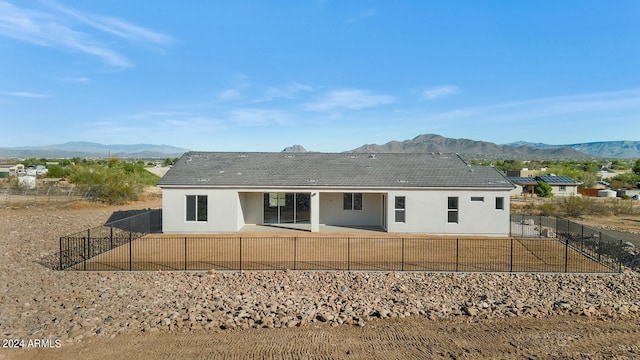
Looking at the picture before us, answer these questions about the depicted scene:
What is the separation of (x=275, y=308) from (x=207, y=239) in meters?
10.7

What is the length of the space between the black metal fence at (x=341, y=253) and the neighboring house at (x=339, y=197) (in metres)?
1.56

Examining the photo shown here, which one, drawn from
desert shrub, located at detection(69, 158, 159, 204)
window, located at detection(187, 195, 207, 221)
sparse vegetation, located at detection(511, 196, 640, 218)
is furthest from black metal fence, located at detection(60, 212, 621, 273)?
desert shrub, located at detection(69, 158, 159, 204)

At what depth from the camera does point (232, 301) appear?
13.6 metres

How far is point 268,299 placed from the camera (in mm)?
13992

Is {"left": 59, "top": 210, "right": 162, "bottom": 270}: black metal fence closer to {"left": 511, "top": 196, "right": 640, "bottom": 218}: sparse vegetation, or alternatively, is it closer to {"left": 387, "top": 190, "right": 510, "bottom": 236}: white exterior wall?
{"left": 387, "top": 190, "right": 510, "bottom": 236}: white exterior wall

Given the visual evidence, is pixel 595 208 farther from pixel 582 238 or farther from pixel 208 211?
pixel 208 211

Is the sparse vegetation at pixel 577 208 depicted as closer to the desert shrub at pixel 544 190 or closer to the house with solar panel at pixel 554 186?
the desert shrub at pixel 544 190

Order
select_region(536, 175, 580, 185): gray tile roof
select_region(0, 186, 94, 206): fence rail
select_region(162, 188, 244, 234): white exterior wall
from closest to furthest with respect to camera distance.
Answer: select_region(162, 188, 244, 234): white exterior wall
select_region(0, 186, 94, 206): fence rail
select_region(536, 175, 580, 185): gray tile roof

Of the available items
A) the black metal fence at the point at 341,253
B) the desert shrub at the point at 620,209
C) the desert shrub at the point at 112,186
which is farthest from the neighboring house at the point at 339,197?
the desert shrub at the point at 620,209

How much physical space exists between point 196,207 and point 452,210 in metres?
14.1

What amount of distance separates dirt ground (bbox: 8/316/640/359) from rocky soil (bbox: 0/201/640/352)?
486mm

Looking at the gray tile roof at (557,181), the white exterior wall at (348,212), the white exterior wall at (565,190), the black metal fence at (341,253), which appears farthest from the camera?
the gray tile roof at (557,181)

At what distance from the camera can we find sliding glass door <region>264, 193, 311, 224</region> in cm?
2742

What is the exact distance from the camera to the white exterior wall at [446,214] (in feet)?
80.7
